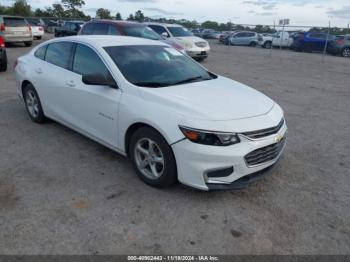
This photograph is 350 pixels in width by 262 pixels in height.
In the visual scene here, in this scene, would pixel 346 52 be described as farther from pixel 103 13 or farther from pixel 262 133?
pixel 103 13

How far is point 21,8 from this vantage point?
53.5 m

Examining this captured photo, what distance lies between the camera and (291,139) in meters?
5.24

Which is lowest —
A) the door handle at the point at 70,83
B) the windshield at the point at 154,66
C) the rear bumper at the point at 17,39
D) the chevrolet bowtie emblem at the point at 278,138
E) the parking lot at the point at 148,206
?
the parking lot at the point at 148,206

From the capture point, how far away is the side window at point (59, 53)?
184 inches

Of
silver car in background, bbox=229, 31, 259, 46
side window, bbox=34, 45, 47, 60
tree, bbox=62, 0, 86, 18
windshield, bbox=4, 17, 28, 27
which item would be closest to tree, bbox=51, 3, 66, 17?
tree, bbox=62, 0, 86, 18

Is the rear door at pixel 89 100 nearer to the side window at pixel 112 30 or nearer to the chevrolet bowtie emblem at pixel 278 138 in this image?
the chevrolet bowtie emblem at pixel 278 138

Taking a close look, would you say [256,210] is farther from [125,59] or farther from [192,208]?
[125,59]

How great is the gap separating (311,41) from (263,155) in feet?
74.6

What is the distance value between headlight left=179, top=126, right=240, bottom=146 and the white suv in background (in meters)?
11.8

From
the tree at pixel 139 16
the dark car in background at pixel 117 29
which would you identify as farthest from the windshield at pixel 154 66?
the tree at pixel 139 16

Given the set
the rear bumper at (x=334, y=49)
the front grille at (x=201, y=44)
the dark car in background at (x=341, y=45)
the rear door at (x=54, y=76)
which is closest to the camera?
the rear door at (x=54, y=76)

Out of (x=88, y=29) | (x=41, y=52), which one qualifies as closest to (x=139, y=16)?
(x=88, y=29)

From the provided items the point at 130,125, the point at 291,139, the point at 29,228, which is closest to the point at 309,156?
the point at 291,139

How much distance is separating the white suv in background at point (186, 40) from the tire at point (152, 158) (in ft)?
37.2
